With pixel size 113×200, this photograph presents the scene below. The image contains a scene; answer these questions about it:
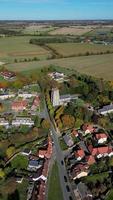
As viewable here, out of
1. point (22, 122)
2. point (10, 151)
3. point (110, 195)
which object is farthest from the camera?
point (22, 122)

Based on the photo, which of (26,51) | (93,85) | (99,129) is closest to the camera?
(99,129)

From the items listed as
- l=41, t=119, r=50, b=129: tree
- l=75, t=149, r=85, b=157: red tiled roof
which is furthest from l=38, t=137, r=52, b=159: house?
l=41, t=119, r=50, b=129: tree

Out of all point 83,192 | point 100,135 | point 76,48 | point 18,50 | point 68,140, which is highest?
point 100,135

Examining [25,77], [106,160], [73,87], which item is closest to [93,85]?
[73,87]

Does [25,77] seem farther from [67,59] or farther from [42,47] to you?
[42,47]

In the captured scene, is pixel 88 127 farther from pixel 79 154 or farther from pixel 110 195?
pixel 110 195

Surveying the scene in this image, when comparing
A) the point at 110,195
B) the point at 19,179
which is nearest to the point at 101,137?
the point at 110,195
